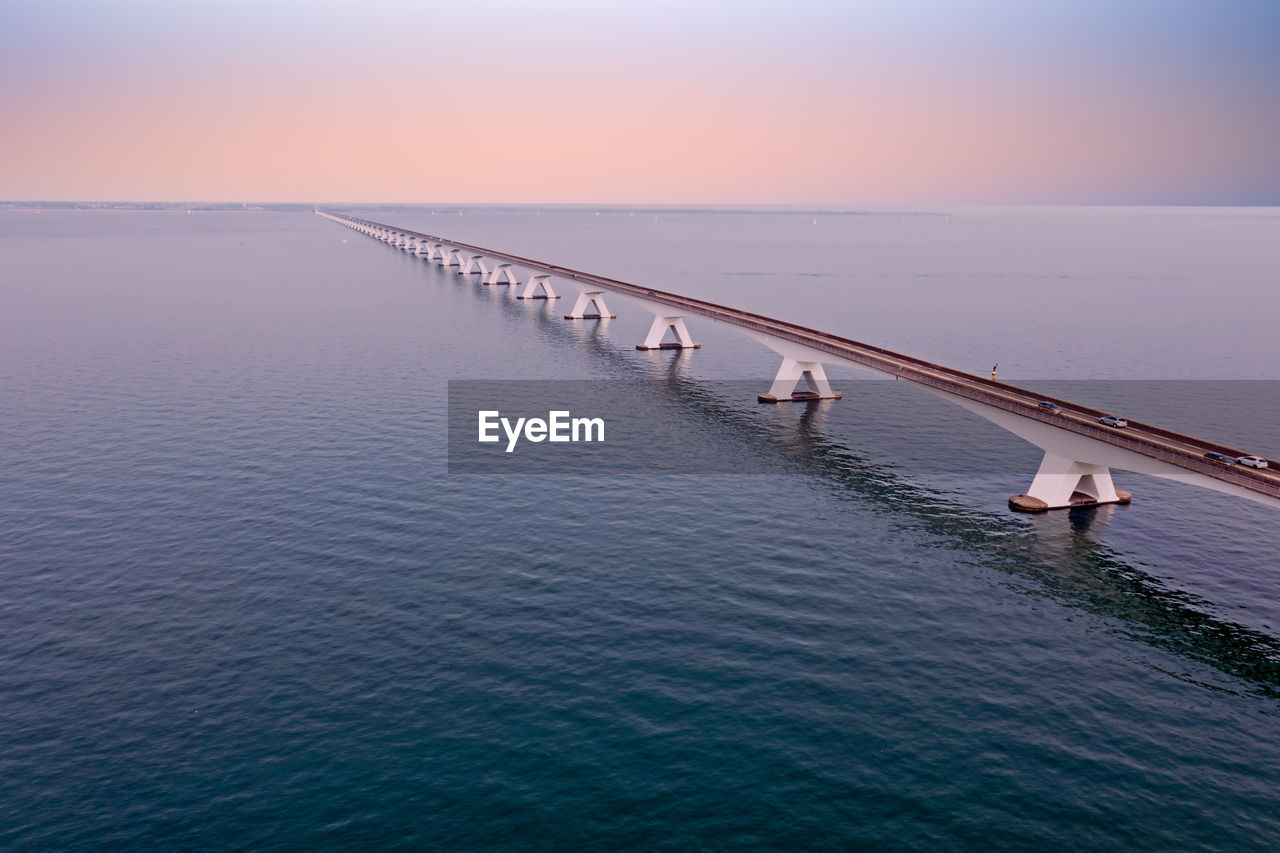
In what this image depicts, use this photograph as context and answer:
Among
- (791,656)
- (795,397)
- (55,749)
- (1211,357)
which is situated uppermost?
(1211,357)

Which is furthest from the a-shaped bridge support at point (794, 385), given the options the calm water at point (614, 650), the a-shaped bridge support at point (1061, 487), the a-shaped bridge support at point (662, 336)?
the a-shaped bridge support at point (662, 336)

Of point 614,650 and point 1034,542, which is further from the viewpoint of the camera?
point 1034,542

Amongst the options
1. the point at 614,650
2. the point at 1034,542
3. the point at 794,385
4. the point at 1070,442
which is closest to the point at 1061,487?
the point at 1070,442

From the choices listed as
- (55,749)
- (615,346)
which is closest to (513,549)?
(55,749)

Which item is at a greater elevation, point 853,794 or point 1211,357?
point 1211,357

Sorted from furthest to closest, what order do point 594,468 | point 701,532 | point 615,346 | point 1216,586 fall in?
point 615,346 < point 594,468 < point 701,532 < point 1216,586

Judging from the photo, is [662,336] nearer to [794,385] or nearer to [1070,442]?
[794,385]

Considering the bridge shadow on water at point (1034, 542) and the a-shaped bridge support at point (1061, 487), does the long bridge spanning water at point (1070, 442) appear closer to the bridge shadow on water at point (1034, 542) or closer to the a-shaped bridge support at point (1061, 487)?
the a-shaped bridge support at point (1061, 487)

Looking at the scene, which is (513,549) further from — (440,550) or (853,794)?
(853,794)
